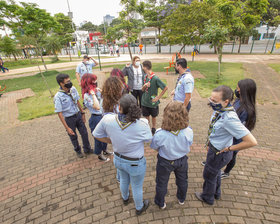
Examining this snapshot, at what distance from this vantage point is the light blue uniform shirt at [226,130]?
A: 1.92 meters

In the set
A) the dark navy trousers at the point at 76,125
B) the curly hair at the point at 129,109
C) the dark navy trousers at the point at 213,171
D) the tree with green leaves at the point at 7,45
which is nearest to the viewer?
the curly hair at the point at 129,109

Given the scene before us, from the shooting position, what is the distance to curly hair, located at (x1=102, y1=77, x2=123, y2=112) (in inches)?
102

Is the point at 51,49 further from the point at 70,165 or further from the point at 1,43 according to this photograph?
the point at 70,165

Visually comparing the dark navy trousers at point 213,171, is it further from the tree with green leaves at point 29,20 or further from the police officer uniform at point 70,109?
the tree with green leaves at point 29,20

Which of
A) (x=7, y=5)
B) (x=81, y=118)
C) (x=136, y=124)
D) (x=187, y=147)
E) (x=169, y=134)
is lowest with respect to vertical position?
(x=81, y=118)

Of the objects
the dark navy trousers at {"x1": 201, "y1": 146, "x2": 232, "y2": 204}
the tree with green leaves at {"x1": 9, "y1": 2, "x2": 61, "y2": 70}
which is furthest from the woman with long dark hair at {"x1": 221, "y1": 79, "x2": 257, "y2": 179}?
the tree with green leaves at {"x1": 9, "y1": 2, "x2": 61, "y2": 70}

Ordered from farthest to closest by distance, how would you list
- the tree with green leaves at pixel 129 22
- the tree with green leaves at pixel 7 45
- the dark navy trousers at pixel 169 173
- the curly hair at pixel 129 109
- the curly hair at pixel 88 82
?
the tree with green leaves at pixel 7 45 → the tree with green leaves at pixel 129 22 → the curly hair at pixel 88 82 → the dark navy trousers at pixel 169 173 → the curly hair at pixel 129 109

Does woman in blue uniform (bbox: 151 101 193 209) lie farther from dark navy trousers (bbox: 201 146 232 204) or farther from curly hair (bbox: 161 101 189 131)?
dark navy trousers (bbox: 201 146 232 204)

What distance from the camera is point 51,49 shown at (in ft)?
83.7

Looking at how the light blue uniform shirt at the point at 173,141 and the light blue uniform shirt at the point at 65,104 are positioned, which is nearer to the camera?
Result: the light blue uniform shirt at the point at 173,141

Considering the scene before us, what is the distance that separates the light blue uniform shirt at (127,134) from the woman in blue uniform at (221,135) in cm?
98

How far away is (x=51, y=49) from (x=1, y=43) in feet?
22.4

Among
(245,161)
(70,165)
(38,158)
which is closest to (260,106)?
(245,161)

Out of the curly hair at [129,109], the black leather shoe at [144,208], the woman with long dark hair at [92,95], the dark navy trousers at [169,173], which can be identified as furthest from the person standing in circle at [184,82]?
the black leather shoe at [144,208]
